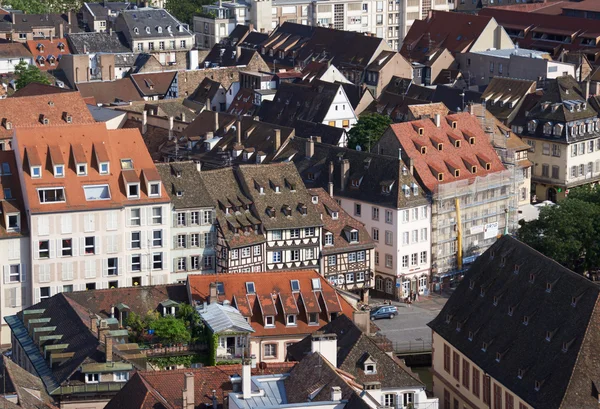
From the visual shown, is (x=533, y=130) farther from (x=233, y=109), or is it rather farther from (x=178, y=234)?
(x=178, y=234)

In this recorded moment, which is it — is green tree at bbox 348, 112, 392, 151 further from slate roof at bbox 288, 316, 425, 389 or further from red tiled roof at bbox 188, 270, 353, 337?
slate roof at bbox 288, 316, 425, 389

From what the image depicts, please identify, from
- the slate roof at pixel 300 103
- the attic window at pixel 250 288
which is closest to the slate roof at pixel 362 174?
the slate roof at pixel 300 103

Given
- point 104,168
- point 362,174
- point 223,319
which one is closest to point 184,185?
point 104,168

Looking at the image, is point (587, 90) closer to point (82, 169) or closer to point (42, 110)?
point (42, 110)

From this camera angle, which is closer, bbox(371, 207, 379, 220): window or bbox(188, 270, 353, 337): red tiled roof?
bbox(188, 270, 353, 337): red tiled roof

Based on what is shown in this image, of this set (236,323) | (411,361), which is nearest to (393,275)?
(411,361)

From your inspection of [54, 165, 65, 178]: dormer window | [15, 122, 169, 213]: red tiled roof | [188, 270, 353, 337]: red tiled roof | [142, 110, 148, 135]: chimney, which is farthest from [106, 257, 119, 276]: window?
[142, 110, 148, 135]: chimney

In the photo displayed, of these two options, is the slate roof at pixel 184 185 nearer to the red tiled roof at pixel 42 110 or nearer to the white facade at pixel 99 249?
the white facade at pixel 99 249
